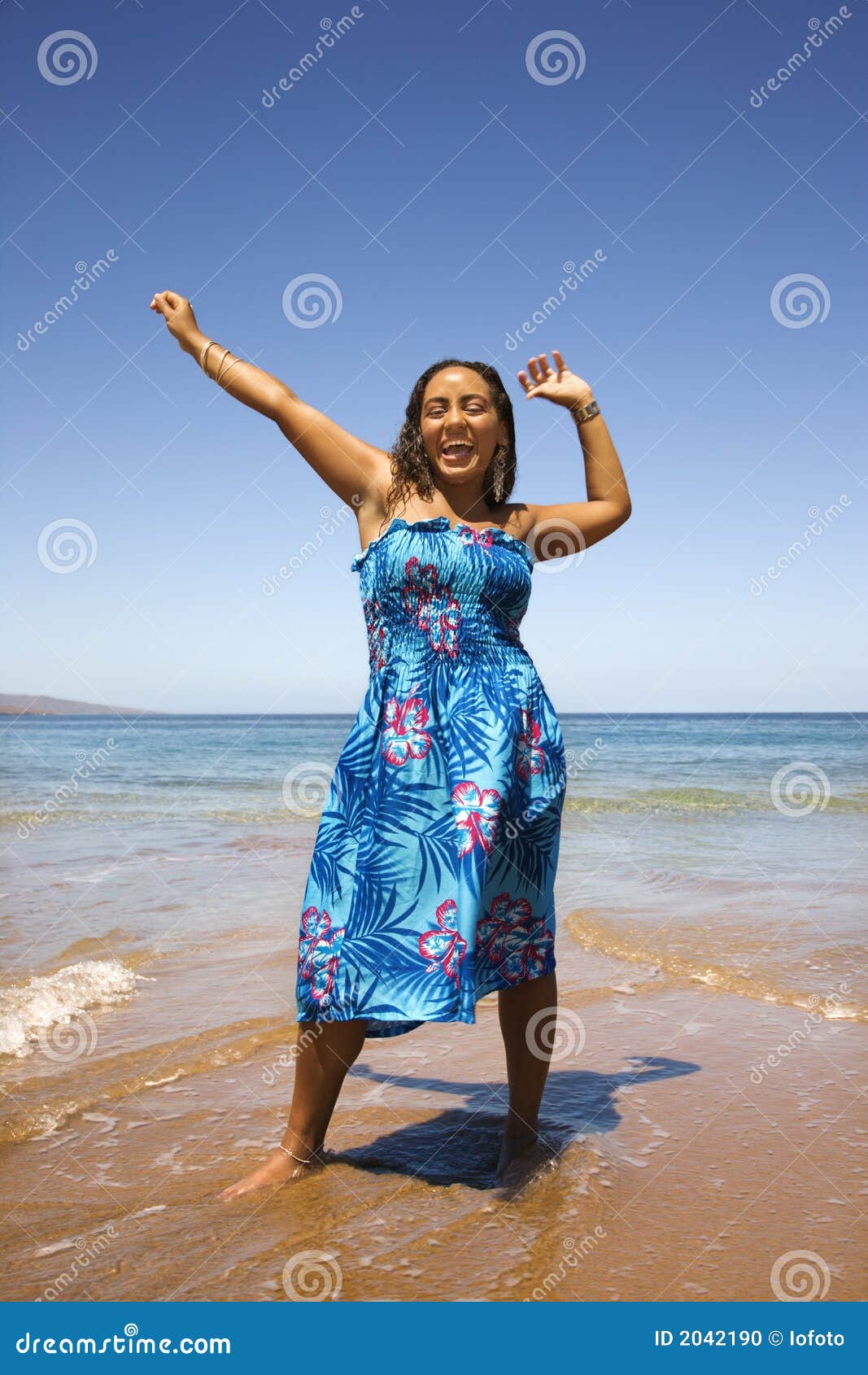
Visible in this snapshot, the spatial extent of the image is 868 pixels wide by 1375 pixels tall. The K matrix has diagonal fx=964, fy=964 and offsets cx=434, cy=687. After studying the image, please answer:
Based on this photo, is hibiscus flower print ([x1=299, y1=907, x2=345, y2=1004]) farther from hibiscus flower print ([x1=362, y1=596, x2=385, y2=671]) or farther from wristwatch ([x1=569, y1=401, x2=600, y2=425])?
wristwatch ([x1=569, y1=401, x2=600, y2=425])

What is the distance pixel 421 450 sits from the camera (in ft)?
8.75

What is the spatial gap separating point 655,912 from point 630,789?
9.60 metres

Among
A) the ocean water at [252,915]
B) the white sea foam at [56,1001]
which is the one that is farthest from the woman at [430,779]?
the white sea foam at [56,1001]

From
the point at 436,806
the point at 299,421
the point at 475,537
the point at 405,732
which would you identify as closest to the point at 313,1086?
the point at 436,806

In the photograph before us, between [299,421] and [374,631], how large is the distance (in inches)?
22.8

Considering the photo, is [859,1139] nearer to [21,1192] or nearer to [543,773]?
[543,773]

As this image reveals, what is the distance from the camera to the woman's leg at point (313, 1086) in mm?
2385

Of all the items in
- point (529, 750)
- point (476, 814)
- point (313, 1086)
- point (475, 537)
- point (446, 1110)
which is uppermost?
point (475, 537)

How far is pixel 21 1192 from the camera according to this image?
94.0 inches

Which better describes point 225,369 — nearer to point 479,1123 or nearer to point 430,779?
point 430,779

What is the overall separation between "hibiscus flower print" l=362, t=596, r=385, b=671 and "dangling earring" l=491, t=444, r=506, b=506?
1.67 ft

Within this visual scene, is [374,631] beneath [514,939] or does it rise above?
above

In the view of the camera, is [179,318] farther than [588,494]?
No
